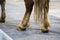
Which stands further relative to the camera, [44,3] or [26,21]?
[26,21]

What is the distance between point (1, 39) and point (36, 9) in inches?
34.9

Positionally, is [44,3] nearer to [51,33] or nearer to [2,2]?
[51,33]

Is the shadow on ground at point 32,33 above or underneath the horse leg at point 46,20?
underneath

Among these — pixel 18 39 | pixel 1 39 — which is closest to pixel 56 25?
pixel 18 39

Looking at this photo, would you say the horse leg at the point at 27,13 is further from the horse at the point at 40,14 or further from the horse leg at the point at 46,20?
the horse leg at the point at 46,20

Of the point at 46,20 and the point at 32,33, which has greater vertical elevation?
the point at 46,20

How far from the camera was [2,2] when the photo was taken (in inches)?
141


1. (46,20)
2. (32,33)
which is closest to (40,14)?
→ (46,20)

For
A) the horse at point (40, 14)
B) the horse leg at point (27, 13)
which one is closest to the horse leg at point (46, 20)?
the horse at point (40, 14)

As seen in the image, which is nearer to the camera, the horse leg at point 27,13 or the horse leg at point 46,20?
the horse leg at point 46,20

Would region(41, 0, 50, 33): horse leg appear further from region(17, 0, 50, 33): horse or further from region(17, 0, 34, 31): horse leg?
region(17, 0, 34, 31): horse leg

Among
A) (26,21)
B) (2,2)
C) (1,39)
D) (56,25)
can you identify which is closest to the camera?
(1,39)

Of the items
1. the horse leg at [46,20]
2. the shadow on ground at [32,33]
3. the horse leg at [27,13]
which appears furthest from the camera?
the horse leg at [27,13]

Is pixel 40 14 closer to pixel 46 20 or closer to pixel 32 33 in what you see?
pixel 46 20
